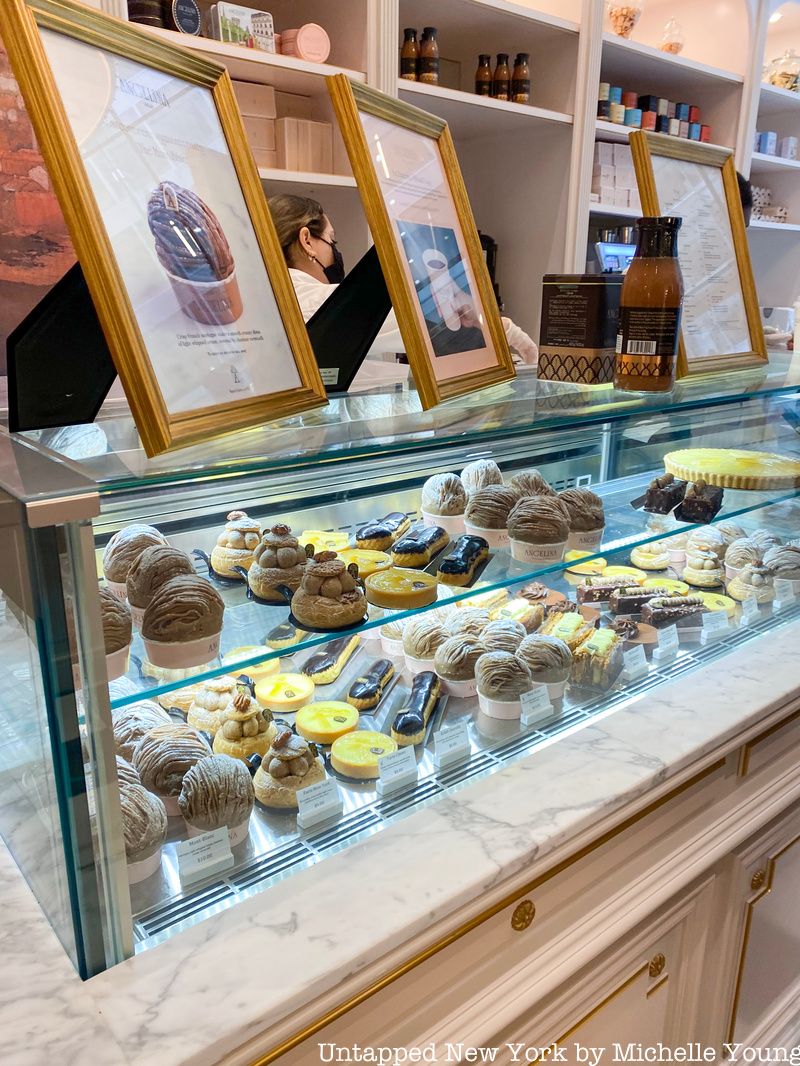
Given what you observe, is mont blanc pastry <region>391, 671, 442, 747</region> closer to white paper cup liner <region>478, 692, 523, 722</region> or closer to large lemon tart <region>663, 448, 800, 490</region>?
white paper cup liner <region>478, 692, 523, 722</region>

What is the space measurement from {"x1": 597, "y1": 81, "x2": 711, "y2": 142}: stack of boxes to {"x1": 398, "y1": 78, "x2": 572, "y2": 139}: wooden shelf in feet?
1.14

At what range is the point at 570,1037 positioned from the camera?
1.07 meters

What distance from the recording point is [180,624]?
0.81 m

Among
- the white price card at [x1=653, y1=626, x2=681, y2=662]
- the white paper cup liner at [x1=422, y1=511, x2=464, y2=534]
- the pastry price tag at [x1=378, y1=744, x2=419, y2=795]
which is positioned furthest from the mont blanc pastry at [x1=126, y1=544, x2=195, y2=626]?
the white price card at [x1=653, y1=626, x2=681, y2=662]

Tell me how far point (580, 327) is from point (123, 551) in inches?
A: 36.9

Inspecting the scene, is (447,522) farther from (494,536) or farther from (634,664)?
(634,664)

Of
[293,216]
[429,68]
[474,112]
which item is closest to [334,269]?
[293,216]

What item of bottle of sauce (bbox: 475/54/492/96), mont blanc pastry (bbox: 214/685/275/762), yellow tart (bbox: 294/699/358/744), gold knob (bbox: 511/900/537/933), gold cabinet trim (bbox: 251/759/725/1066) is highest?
bottle of sauce (bbox: 475/54/492/96)

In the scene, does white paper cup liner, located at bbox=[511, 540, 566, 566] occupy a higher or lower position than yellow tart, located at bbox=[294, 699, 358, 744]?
higher

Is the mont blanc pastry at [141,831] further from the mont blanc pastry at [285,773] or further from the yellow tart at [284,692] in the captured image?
the yellow tart at [284,692]

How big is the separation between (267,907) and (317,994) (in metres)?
0.11

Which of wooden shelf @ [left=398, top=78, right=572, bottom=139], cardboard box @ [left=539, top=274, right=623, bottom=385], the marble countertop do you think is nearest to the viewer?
the marble countertop

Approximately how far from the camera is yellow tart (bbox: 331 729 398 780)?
1059 mm

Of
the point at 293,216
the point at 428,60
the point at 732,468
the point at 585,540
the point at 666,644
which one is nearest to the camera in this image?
the point at 585,540
